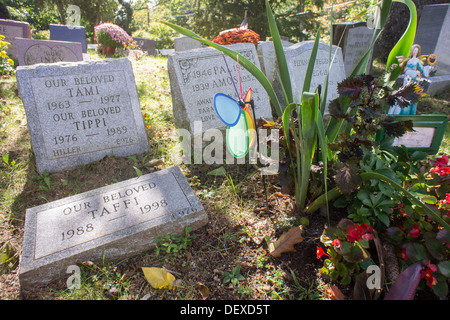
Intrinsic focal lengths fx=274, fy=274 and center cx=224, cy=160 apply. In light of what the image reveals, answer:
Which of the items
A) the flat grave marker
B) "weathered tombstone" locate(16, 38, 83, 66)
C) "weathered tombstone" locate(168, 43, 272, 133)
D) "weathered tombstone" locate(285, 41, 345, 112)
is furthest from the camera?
"weathered tombstone" locate(16, 38, 83, 66)

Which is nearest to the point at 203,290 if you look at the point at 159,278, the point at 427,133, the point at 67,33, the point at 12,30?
the point at 159,278

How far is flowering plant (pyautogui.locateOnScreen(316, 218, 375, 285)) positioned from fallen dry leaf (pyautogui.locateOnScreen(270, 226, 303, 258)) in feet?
0.71

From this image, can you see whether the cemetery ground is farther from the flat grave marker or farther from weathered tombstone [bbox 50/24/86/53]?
weathered tombstone [bbox 50/24/86/53]

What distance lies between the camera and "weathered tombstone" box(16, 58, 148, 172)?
2607 millimetres

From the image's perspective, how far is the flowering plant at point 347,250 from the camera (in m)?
1.36

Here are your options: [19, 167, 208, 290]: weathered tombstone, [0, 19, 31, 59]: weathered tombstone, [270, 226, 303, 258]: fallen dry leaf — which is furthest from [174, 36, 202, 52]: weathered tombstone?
[270, 226, 303, 258]: fallen dry leaf

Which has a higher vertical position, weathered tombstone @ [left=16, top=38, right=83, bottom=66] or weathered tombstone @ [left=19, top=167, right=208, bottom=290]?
weathered tombstone @ [left=16, top=38, right=83, bottom=66]

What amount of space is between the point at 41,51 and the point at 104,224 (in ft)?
16.7

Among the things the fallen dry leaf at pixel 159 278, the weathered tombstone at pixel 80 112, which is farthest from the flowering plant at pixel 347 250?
the weathered tombstone at pixel 80 112

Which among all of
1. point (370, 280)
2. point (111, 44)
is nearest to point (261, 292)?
point (370, 280)

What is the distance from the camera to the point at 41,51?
5273 mm

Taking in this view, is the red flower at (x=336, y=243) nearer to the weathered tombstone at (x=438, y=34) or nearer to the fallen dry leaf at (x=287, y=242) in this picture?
the fallen dry leaf at (x=287, y=242)

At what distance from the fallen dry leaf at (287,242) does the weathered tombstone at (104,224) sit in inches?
21.3
